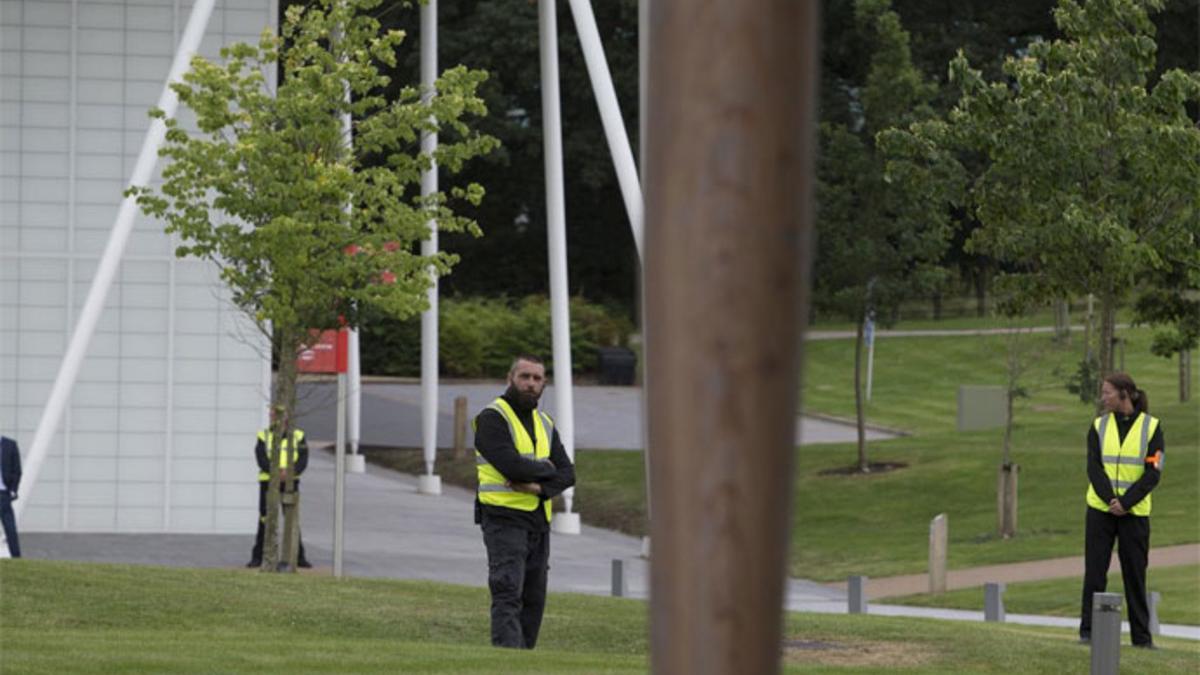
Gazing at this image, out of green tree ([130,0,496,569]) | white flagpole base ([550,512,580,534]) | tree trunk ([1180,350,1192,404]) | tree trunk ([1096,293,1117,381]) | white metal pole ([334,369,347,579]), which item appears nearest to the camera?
green tree ([130,0,496,569])

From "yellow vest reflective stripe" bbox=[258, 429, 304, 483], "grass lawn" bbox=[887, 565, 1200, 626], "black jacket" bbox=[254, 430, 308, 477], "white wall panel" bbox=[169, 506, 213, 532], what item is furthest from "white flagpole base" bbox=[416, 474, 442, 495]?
"grass lawn" bbox=[887, 565, 1200, 626]

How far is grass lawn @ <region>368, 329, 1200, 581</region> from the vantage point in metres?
30.6

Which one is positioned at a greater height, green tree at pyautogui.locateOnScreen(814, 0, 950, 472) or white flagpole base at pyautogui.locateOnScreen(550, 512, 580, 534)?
green tree at pyautogui.locateOnScreen(814, 0, 950, 472)

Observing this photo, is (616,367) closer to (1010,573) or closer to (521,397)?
(1010,573)

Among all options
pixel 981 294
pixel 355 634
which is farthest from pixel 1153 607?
pixel 981 294

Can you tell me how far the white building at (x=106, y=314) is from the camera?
2945cm

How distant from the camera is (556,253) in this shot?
32.3 meters

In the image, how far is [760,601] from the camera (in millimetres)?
2178

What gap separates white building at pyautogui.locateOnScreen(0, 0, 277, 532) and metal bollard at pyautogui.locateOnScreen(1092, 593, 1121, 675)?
63.0 ft

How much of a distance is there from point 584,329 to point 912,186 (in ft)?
107

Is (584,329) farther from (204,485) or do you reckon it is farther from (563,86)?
(204,485)

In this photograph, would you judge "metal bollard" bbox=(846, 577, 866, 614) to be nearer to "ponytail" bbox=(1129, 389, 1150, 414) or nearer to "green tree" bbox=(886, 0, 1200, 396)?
"green tree" bbox=(886, 0, 1200, 396)

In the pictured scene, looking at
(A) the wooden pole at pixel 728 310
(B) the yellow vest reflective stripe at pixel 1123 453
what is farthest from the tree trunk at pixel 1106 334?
(A) the wooden pole at pixel 728 310

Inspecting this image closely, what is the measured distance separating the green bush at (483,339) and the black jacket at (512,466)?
43.0 metres
